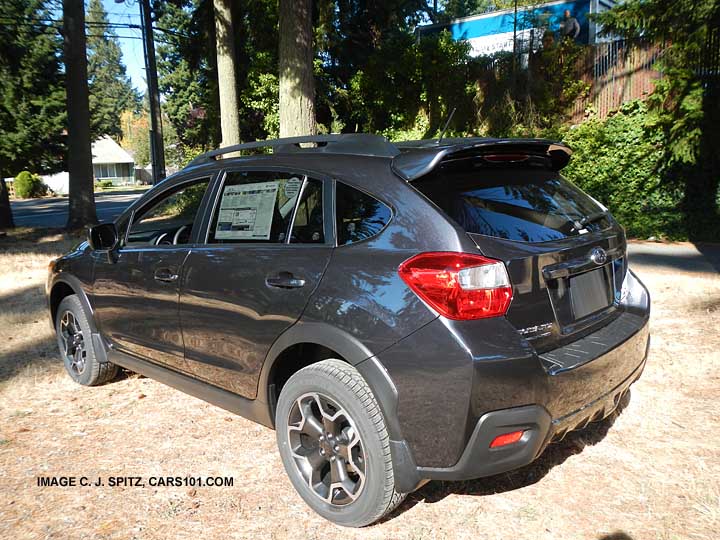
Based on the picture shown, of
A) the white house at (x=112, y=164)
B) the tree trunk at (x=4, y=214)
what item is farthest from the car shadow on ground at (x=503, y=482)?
the white house at (x=112, y=164)

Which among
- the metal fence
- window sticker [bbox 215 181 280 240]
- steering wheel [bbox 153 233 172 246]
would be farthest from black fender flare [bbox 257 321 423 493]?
the metal fence

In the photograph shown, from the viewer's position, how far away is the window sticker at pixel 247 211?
3.25 m

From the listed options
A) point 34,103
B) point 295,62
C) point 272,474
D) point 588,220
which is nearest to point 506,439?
point 588,220

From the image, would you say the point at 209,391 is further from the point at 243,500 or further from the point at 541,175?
the point at 541,175

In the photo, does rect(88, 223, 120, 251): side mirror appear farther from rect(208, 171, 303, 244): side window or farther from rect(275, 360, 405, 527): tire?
rect(275, 360, 405, 527): tire

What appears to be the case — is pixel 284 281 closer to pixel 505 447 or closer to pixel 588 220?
pixel 505 447

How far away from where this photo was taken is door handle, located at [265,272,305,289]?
285 cm

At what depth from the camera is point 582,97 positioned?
44.9 feet

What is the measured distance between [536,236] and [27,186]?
44721 mm

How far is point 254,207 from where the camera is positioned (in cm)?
334

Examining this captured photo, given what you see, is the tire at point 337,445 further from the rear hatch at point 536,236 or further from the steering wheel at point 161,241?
the steering wheel at point 161,241

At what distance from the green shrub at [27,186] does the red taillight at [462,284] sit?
146 ft

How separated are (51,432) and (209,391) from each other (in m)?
1.31

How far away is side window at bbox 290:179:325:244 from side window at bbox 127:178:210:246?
89 cm
